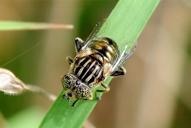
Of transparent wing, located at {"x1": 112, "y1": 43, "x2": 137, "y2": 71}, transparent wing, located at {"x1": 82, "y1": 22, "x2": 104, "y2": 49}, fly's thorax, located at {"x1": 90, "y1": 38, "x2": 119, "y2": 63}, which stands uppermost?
transparent wing, located at {"x1": 82, "y1": 22, "x2": 104, "y2": 49}

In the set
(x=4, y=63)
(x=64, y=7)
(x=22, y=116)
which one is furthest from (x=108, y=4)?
(x=22, y=116)

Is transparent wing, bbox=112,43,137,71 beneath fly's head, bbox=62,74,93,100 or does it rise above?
above

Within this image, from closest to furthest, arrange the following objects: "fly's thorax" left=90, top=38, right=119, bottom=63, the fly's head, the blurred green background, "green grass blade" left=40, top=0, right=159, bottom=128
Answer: "green grass blade" left=40, top=0, right=159, bottom=128 → the fly's head → "fly's thorax" left=90, top=38, right=119, bottom=63 → the blurred green background

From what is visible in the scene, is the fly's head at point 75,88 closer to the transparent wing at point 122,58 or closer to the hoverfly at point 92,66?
the hoverfly at point 92,66

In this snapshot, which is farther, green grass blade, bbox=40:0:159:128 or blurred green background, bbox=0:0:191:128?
blurred green background, bbox=0:0:191:128

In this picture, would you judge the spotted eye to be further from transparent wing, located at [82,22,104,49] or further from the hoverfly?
transparent wing, located at [82,22,104,49]

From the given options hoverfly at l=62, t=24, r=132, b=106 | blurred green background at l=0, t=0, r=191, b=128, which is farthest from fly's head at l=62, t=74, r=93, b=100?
blurred green background at l=0, t=0, r=191, b=128

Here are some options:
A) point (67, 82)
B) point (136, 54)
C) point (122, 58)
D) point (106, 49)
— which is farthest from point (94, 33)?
point (136, 54)

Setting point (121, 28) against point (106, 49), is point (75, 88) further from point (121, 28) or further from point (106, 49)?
point (121, 28)
